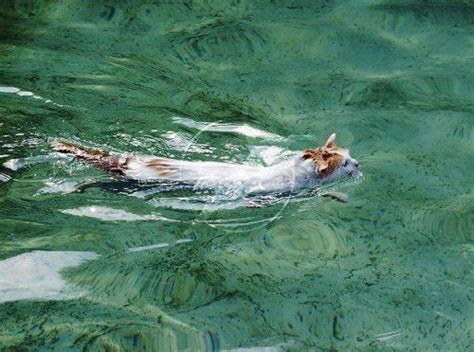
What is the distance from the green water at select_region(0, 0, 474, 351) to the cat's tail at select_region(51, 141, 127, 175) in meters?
0.08

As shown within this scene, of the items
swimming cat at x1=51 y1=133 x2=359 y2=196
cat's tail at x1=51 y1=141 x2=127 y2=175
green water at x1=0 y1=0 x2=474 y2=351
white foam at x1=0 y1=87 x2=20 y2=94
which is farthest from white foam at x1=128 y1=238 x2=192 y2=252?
white foam at x1=0 y1=87 x2=20 y2=94

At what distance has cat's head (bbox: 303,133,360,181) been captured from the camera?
519 centimetres

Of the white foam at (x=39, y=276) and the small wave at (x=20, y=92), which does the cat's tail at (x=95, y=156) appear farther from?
the small wave at (x=20, y=92)

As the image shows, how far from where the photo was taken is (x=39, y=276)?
4480 mm

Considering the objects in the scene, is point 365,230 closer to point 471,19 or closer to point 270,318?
point 270,318

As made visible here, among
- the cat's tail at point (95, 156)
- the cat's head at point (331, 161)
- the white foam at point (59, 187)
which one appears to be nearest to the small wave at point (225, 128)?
the cat's head at point (331, 161)

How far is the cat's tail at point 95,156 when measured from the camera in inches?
202

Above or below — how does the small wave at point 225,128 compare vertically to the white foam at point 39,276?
below

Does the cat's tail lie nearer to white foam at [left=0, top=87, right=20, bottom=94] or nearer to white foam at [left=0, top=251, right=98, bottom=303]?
white foam at [left=0, top=251, right=98, bottom=303]

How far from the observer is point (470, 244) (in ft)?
16.6

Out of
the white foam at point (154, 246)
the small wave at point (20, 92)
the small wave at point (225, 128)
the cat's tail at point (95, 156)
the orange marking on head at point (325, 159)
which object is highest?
the orange marking on head at point (325, 159)

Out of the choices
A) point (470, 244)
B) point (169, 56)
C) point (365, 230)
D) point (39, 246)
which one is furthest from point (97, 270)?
point (169, 56)

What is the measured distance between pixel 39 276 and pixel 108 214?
648 mm

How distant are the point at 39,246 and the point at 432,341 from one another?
2058mm
